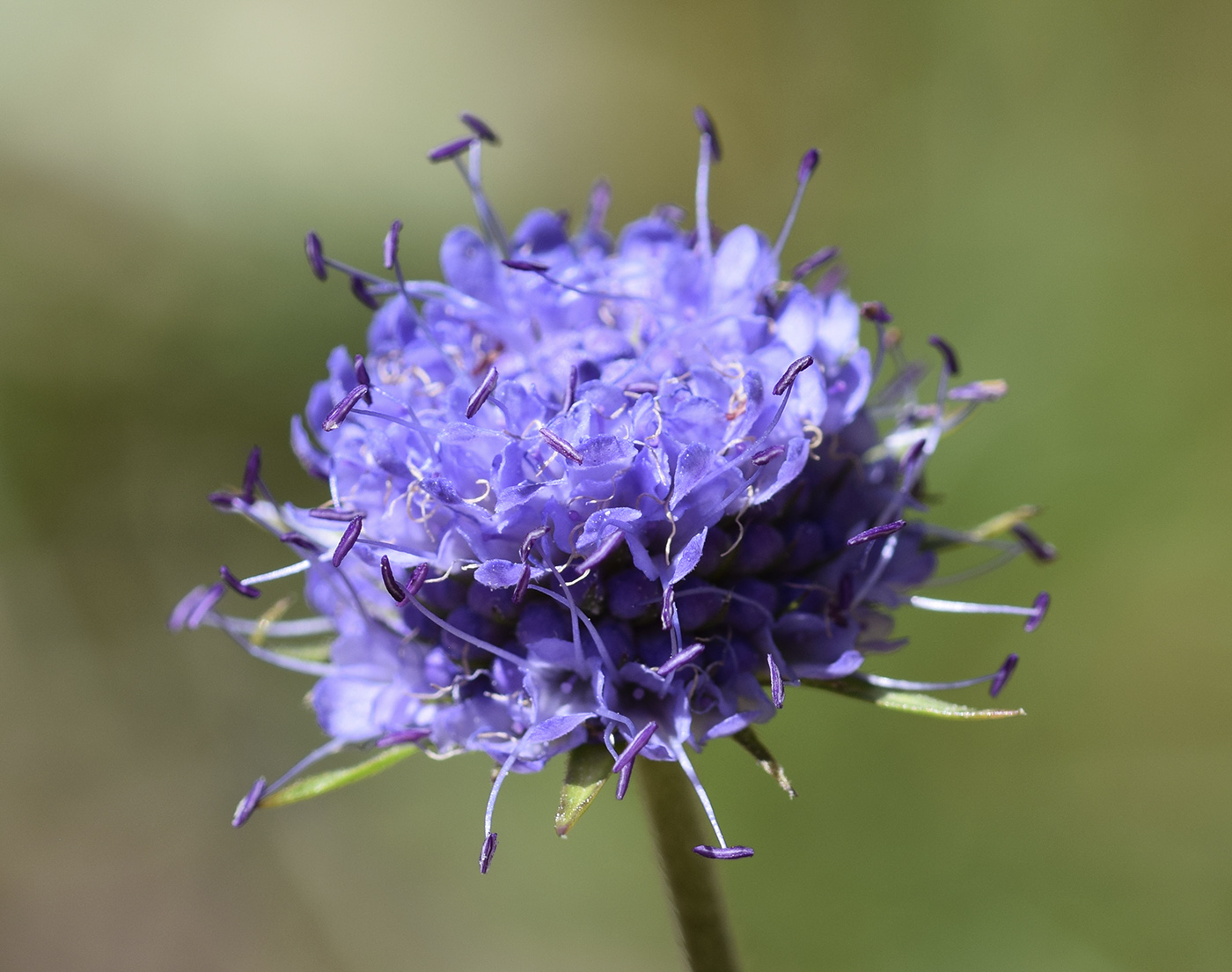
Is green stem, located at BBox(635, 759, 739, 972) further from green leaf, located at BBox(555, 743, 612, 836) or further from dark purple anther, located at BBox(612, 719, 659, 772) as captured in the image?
dark purple anther, located at BBox(612, 719, 659, 772)

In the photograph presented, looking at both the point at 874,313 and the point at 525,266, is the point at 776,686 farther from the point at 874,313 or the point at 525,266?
the point at 525,266

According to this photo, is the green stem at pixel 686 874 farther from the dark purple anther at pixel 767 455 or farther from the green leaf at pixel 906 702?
the dark purple anther at pixel 767 455

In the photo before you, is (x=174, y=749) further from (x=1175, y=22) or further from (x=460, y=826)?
(x=1175, y=22)

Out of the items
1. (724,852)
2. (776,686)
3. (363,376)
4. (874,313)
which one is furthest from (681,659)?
(874,313)

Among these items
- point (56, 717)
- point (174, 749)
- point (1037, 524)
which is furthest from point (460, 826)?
point (1037, 524)

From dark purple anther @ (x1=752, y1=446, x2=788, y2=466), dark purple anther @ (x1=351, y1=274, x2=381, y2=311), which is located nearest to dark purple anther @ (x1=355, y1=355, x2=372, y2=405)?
dark purple anther @ (x1=351, y1=274, x2=381, y2=311)

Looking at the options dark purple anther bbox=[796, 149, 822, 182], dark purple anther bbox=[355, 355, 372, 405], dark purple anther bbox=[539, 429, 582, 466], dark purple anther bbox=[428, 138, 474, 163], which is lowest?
dark purple anther bbox=[539, 429, 582, 466]

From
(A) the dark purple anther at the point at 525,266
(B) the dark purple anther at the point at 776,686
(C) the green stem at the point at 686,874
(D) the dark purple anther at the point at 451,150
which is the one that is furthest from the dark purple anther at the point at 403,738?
(D) the dark purple anther at the point at 451,150
